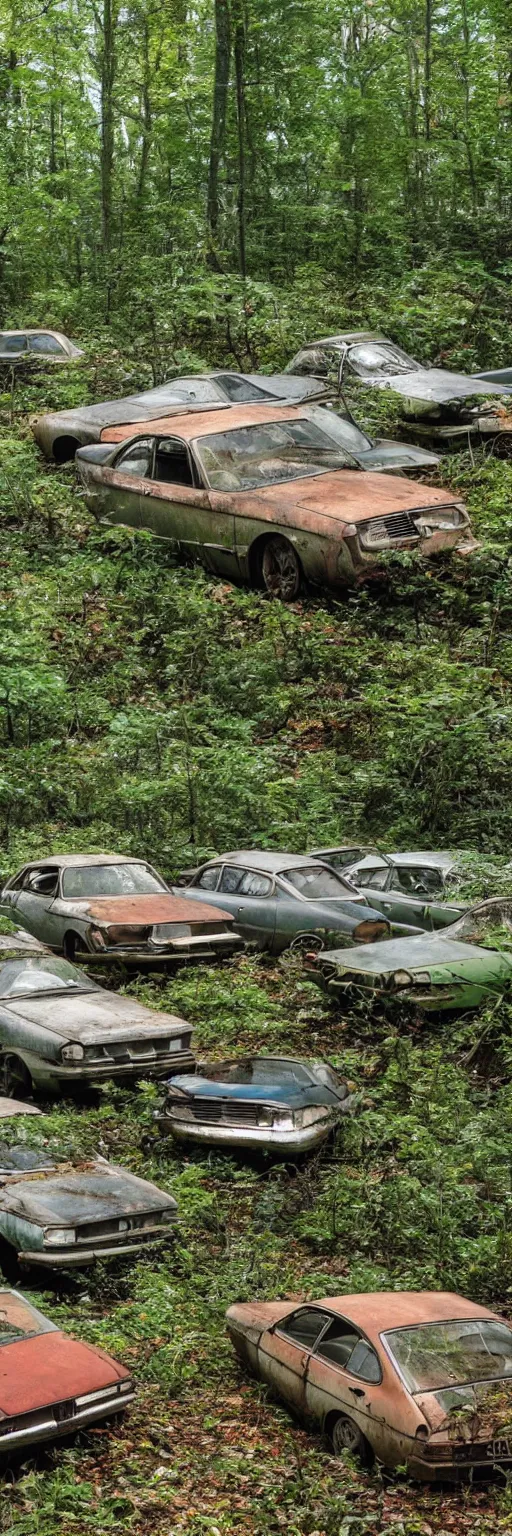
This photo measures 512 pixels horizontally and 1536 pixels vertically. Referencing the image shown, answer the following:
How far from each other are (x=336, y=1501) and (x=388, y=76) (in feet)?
101

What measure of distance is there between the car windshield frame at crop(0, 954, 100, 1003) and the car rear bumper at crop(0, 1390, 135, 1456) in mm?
3863

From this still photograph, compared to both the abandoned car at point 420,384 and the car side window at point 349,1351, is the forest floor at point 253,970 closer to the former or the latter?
the car side window at point 349,1351

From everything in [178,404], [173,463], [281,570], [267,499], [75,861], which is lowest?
[75,861]

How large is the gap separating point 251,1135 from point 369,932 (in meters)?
2.74

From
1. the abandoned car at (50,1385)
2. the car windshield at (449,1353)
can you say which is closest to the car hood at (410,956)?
the car windshield at (449,1353)

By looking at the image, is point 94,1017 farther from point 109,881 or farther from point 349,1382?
point 349,1382

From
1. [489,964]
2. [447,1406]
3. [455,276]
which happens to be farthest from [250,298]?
[447,1406]

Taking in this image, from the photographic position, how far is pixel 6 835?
13.6 m

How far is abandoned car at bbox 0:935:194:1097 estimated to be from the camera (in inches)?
353

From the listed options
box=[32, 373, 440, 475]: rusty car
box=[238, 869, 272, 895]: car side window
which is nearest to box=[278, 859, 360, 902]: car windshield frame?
box=[238, 869, 272, 895]: car side window

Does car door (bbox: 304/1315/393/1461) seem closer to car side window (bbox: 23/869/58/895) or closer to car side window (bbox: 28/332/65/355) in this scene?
car side window (bbox: 23/869/58/895)

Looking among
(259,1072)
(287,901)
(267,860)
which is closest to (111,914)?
(287,901)

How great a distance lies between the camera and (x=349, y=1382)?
6180mm

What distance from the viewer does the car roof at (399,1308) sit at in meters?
6.32
